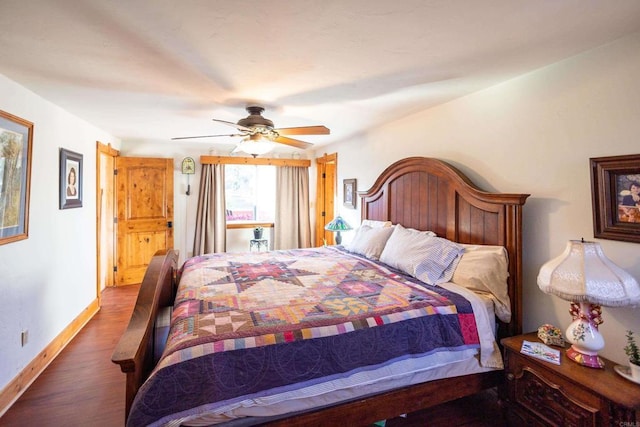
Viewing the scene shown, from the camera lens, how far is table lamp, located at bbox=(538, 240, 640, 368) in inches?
59.8

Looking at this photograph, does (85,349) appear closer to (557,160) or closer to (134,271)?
(134,271)

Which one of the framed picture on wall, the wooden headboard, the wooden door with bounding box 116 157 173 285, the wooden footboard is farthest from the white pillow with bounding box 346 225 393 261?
the wooden door with bounding box 116 157 173 285

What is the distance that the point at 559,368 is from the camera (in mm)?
1618

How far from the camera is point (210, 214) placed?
5.27m

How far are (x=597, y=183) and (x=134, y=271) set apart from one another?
18.3 feet

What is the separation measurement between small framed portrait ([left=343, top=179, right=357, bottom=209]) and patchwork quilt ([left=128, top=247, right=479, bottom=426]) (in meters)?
2.14

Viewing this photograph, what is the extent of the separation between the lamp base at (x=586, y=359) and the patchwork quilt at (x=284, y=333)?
0.48 meters

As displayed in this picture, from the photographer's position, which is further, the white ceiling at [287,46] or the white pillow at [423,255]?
the white pillow at [423,255]

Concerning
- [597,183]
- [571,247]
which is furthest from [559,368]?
[597,183]

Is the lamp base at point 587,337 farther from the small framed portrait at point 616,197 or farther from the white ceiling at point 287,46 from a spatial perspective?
the white ceiling at point 287,46

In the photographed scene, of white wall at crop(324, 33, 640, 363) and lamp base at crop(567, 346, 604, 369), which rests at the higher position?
white wall at crop(324, 33, 640, 363)

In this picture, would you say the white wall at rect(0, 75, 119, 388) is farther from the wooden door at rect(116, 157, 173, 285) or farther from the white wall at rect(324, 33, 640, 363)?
the white wall at rect(324, 33, 640, 363)

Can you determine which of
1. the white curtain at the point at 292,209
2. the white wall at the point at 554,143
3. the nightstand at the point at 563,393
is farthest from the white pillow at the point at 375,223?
the white curtain at the point at 292,209

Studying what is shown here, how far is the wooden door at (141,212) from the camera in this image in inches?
190
